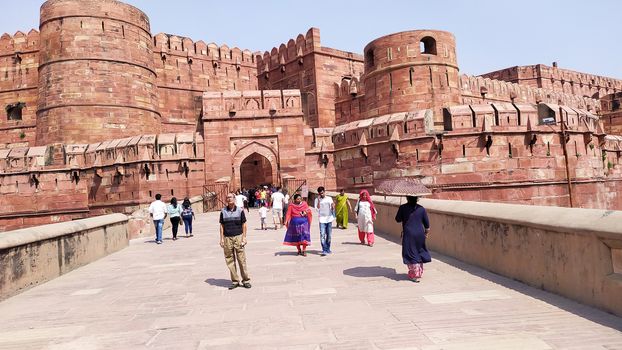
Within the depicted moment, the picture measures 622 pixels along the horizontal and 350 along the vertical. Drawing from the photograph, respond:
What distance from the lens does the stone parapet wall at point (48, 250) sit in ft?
17.9

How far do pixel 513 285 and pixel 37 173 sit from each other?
23842mm

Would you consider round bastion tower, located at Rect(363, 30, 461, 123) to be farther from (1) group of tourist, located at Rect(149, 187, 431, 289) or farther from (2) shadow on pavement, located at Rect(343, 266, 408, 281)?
(2) shadow on pavement, located at Rect(343, 266, 408, 281)

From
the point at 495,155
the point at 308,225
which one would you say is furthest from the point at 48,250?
the point at 495,155

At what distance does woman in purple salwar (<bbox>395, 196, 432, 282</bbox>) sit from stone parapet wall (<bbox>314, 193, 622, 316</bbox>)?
2.47ft

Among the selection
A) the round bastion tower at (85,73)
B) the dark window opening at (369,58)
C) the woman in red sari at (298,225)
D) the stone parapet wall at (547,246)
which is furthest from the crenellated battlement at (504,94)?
the stone parapet wall at (547,246)

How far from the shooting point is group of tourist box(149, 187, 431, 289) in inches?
215

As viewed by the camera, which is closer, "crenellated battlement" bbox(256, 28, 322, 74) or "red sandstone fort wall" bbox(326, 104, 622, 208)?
"red sandstone fort wall" bbox(326, 104, 622, 208)

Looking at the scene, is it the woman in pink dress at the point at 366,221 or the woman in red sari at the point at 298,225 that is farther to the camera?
the woman in pink dress at the point at 366,221

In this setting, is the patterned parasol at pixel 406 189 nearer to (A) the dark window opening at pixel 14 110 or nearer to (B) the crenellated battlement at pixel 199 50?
(B) the crenellated battlement at pixel 199 50

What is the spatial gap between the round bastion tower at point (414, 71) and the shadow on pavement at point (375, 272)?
54.2ft

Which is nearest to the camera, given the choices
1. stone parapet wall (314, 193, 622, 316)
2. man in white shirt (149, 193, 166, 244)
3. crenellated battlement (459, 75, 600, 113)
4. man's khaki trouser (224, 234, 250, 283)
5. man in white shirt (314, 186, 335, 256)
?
stone parapet wall (314, 193, 622, 316)

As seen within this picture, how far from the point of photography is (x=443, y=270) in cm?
584

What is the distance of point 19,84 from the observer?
30.2 metres

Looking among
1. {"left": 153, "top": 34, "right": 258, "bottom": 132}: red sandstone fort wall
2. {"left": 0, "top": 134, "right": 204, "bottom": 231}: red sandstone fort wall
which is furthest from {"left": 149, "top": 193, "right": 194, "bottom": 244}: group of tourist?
{"left": 153, "top": 34, "right": 258, "bottom": 132}: red sandstone fort wall
